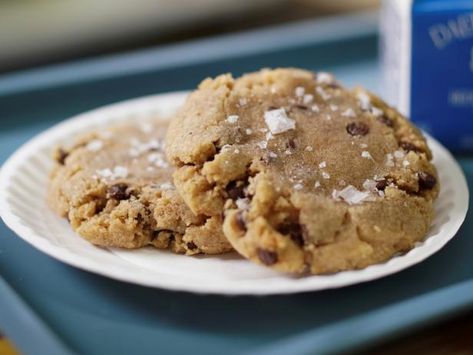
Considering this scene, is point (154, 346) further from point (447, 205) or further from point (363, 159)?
point (447, 205)

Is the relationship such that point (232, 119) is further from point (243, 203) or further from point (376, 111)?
point (376, 111)

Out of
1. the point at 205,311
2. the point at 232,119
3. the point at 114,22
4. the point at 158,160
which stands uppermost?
the point at 232,119

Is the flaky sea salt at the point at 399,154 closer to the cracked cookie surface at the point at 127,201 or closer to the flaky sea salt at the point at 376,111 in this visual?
the flaky sea salt at the point at 376,111

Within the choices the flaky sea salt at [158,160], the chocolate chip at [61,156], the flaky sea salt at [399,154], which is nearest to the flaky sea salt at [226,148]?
the flaky sea salt at [158,160]

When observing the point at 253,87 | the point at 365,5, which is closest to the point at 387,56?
the point at 253,87

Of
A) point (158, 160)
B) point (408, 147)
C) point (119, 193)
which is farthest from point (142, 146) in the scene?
point (408, 147)

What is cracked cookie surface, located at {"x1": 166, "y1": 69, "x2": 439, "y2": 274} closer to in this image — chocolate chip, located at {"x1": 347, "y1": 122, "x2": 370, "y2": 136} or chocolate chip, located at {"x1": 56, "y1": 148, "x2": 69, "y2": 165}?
chocolate chip, located at {"x1": 347, "y1": 122, "x2": 370, "y2": 136}
